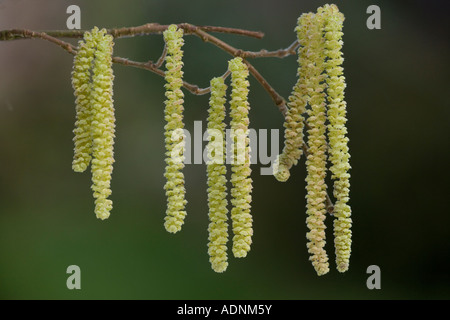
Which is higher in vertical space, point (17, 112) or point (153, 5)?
point (153, 5)

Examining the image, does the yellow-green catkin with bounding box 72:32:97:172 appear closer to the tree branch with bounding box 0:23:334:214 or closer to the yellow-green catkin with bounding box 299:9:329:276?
the tree branch with bounding box 0:23:334:214

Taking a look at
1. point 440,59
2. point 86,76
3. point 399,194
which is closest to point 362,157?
point 399,194

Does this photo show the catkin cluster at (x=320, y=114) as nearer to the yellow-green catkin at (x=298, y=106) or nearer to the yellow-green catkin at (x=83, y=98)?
the yellow-green catkin at (x=298, y=106)

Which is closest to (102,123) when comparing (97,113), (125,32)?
(97,113)

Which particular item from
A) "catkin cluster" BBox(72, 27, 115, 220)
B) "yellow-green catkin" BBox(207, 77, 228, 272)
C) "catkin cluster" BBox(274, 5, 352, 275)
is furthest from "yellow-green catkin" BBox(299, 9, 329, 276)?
"catkin cluster" BBox(72, 27, 115, 220)

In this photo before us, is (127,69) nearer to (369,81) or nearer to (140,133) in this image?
(140,133)

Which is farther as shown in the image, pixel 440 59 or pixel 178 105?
pixel 440 59
